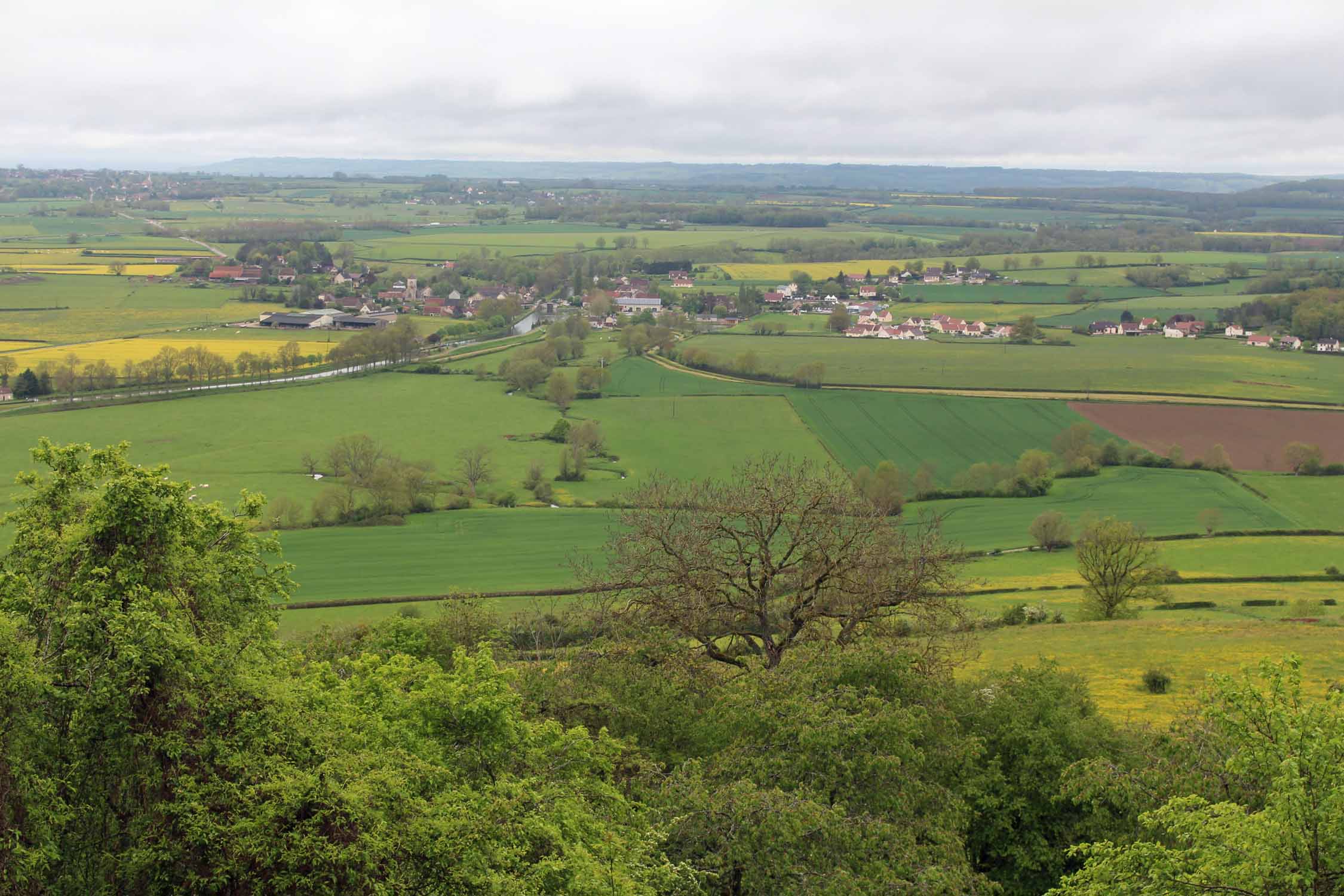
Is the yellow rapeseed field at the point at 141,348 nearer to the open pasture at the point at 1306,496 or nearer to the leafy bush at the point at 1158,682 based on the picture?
the open pasture at the point at 1306,496

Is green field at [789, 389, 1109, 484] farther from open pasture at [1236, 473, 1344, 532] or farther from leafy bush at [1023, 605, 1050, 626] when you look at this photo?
leafy bush at [1023, 605, 1050, 626]

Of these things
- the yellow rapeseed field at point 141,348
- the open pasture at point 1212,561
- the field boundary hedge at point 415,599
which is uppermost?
the yellow rapeseed field at point 141,348

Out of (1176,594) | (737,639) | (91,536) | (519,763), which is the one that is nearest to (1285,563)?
(1176,594)

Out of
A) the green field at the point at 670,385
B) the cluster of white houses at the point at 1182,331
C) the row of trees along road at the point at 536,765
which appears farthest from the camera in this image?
the cluster of white houses at the point at 1182,331

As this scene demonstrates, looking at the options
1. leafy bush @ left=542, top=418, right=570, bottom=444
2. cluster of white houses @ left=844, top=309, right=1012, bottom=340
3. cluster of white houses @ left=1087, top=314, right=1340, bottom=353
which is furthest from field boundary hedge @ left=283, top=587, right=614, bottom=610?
cluster of white houses @ left=1087, top=314, right=1340, bottom=353

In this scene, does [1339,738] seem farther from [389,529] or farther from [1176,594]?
[389,529]

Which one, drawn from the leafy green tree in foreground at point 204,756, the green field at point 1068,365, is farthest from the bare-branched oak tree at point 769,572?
the green field at point 1068,365

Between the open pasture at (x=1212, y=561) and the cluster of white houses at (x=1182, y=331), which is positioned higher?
the cluster of white houses at (x=1182, y=331)
